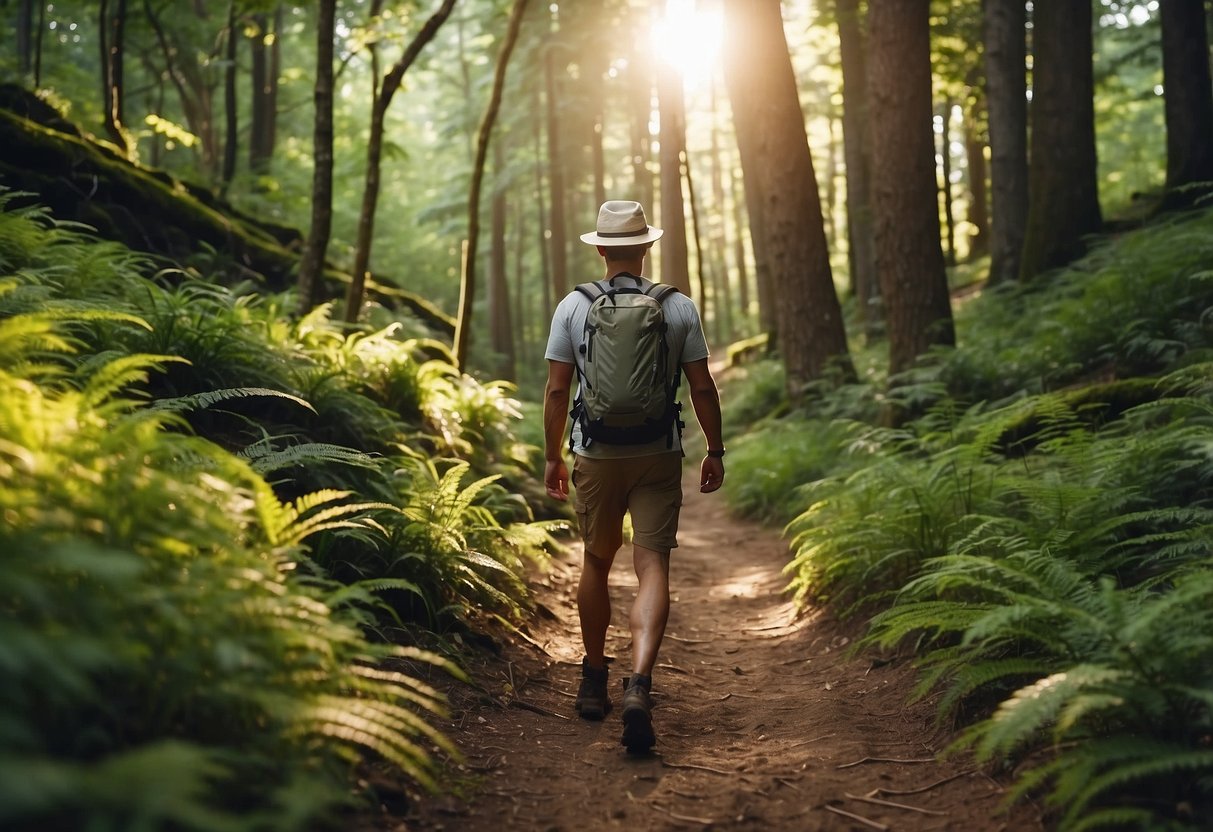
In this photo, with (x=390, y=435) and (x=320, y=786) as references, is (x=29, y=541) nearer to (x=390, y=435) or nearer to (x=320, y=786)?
(x=320, y=786)

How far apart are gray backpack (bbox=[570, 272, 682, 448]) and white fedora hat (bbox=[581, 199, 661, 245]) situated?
32 cm

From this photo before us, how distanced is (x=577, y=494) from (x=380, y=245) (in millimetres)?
30291

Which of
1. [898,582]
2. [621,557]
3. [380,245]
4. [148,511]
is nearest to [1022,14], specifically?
[621,557]

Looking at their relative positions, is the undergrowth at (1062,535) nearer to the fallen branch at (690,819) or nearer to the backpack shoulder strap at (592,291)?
the fallen branch at (690,819)

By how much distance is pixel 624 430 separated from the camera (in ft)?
14.8

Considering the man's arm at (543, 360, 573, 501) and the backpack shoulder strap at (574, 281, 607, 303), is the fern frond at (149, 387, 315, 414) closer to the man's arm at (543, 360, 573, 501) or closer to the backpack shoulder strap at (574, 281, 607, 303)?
the man's arm at (543, 360, 573, 501)

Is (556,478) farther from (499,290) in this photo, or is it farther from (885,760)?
(499,290)

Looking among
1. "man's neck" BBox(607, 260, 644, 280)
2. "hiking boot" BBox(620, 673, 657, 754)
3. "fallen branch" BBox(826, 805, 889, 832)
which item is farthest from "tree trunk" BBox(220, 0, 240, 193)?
"fallen branch" BBox(826, 805, 889, 832)

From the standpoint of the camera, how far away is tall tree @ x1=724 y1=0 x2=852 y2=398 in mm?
11109

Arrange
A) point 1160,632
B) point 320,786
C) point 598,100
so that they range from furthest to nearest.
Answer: point 598,100 < point 1160,632 < point 320,786

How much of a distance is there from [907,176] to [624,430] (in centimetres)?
648

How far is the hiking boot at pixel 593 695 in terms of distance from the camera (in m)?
4.71

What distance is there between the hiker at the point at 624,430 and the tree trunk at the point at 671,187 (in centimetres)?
991

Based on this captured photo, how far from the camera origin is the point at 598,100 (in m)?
26.8
